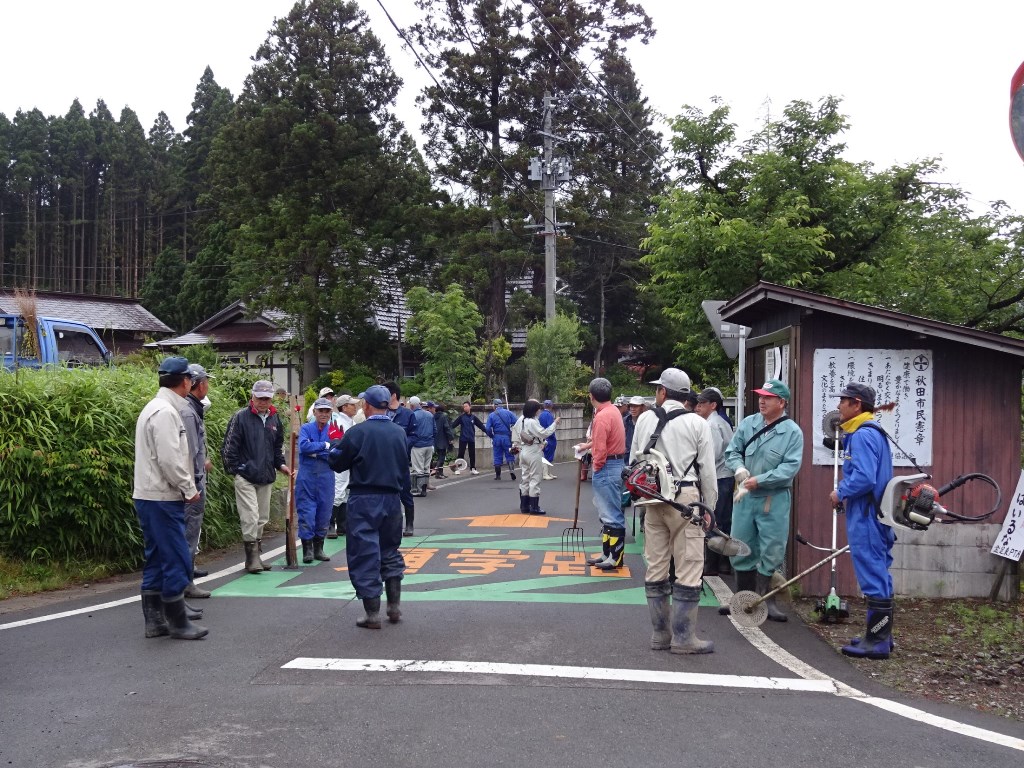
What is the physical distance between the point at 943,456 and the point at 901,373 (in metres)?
0.82

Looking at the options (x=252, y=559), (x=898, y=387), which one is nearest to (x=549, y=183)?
(x=252, y=559)

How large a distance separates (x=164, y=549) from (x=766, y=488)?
15.2 feet

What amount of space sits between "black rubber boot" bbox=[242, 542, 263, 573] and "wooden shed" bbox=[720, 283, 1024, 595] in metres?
5.24

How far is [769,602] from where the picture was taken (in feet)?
24.0

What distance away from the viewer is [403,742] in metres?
4.29

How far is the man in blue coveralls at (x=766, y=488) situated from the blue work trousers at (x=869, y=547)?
79 cm

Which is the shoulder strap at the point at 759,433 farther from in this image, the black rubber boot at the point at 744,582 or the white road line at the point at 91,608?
the white road line at the point at 91,608

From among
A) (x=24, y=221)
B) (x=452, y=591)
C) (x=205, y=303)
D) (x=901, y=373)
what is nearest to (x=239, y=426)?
(x=452, y=591)

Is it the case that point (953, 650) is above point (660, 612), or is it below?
below

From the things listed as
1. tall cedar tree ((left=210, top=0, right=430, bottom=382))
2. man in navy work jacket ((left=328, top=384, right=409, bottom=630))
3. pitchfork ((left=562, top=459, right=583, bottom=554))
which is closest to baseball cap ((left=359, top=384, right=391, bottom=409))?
man in navy work jacket ((left=328, top=384, right=409, bottom=630))

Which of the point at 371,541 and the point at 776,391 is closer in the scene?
the point at 371,541

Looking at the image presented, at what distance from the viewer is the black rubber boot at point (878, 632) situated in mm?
6047

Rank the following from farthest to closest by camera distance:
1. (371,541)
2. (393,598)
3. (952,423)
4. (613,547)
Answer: (613,547)
(952,423)
(393,598)
(371,541)

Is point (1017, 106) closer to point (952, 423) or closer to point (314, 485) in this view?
point (952, 423)
